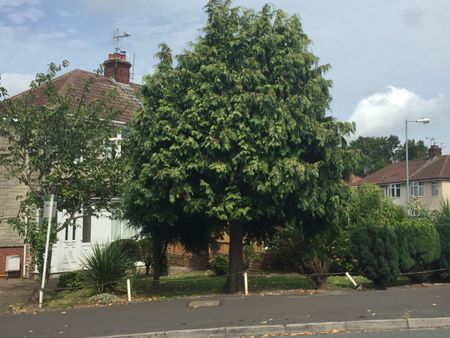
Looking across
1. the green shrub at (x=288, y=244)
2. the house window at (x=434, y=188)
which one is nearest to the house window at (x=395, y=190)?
the house window at (x=434, y=188)

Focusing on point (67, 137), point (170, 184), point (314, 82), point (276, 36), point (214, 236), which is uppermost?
point (276, 36)

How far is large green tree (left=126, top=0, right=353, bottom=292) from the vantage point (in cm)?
1141

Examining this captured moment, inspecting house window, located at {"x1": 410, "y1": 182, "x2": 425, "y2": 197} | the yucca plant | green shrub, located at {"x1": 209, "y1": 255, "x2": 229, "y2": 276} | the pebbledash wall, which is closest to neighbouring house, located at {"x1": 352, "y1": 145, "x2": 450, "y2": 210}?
house window, located at {"x1": 410, "y1": 182, "x2": 425, "y2": 197}

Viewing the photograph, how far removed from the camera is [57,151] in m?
12.6

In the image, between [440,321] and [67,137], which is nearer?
[440,321]

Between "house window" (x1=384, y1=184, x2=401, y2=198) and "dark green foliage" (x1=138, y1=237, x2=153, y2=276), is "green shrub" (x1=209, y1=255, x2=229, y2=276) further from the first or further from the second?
"house window" (x1=384, y1=184, x2=401, y2=198)

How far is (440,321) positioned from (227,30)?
23.7 feet

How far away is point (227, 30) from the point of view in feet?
40.0

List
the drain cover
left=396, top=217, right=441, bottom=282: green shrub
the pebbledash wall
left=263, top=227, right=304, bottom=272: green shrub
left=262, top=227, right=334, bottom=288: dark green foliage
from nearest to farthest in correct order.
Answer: the drain cover < left=396, top=217, right=441, bottom=282: green shrub < left=262, top=227, right=334, bottom=288: dark green foliage < left=263, top=227, right=304, bottom=272: green shrub < the pebbledash wall

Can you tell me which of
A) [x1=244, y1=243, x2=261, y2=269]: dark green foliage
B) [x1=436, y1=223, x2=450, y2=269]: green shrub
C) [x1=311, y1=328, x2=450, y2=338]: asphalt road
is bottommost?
[x1=311, y1=328, x2=450, y2=338]: asphalt road

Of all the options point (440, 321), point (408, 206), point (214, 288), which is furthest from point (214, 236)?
point (408, 206)

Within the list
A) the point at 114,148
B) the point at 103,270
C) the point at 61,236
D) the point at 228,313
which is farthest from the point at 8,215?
the point at 228,313

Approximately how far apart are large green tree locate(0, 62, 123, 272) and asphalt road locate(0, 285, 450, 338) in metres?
2.74

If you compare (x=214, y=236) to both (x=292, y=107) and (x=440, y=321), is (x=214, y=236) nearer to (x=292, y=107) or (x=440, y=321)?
(x=292, y=107)
